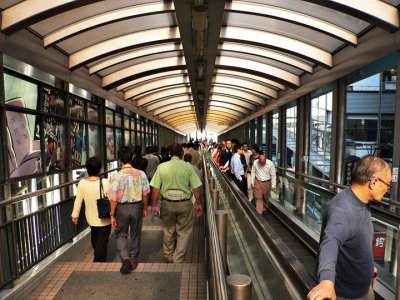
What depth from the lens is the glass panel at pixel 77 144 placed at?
5.80 meters

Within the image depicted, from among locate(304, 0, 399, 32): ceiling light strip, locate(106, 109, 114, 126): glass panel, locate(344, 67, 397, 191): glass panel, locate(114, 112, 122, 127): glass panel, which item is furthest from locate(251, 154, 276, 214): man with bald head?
locate(344, 67, 397, 191): glass panel

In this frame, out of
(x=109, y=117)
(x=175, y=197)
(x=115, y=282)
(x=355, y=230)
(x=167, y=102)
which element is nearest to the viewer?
(x=355, y=230)

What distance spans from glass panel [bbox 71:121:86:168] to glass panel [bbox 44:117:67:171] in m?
0.35

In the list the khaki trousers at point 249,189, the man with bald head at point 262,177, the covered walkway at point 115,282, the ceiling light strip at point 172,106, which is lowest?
the covered walkway at point 115,282

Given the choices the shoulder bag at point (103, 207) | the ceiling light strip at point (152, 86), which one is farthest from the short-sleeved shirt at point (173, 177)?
the ceiling light strip at point (152, 86)

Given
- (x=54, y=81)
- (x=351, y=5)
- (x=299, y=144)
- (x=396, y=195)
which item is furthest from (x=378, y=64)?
(x=54, y=81)

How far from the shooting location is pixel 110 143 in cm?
847

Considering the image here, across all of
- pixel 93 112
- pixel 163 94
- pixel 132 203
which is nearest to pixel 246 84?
pixel 163 94

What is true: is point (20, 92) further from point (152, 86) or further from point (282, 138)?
point (282, 138)

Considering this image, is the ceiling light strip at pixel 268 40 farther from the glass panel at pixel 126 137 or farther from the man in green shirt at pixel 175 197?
the glass panel at pixel 126 137

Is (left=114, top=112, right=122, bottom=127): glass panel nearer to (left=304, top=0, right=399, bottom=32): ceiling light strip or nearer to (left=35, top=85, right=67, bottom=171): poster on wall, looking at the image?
(left=35, top=85, right=67, bottom=171): poster on wall

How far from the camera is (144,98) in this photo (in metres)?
11.8

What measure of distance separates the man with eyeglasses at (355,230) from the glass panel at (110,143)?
277 inches

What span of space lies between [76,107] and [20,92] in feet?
6.57
